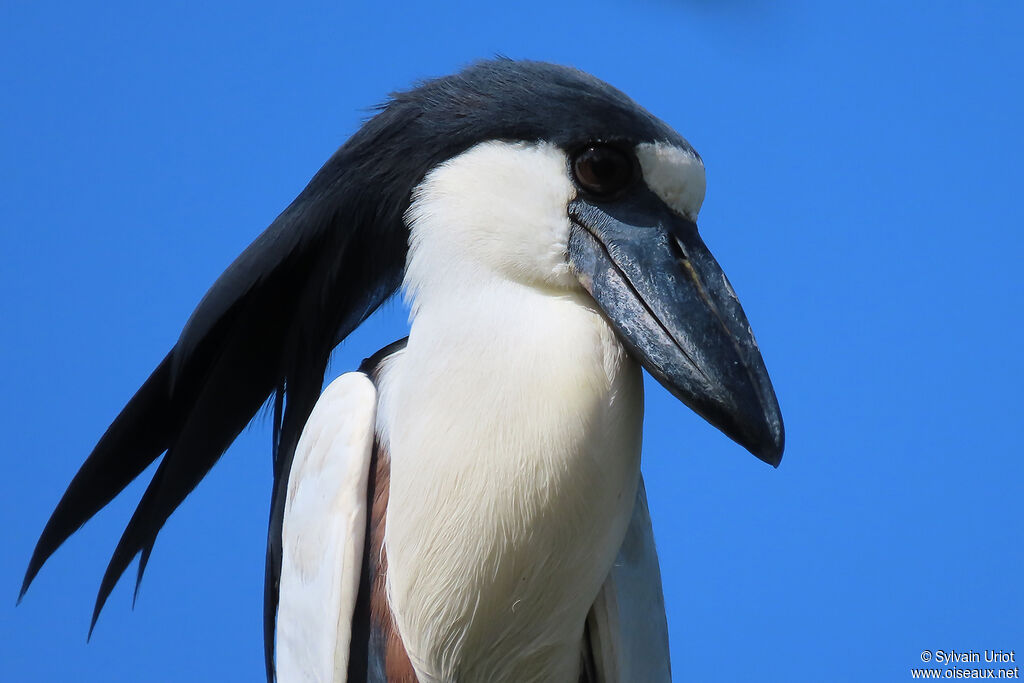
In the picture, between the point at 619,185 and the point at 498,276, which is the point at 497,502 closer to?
the point at 498,276

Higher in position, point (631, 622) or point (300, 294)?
point (300, 294)

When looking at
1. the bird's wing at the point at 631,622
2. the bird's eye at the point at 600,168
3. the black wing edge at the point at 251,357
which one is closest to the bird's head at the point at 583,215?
the bird's eye at the point at 600,168

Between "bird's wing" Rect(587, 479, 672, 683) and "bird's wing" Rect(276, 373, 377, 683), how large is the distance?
30cm

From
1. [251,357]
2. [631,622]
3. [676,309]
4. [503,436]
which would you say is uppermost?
[251,357]

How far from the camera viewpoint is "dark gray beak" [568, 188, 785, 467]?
1020 mm

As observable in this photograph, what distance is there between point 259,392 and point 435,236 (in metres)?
0.39

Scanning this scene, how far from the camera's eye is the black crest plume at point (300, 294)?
113 centimetres

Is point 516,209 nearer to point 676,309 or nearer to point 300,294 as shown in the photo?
point 676,309

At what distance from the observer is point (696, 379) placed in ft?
3.37

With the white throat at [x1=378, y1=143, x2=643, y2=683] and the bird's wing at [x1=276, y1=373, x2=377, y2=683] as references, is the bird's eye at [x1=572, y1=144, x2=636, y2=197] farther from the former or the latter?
the bird's wing at [x1=276, y1=373, x2=377, y2=683]

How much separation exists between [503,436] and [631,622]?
35 centimetres

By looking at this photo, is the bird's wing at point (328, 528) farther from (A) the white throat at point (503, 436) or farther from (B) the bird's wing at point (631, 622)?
(B) the bird's wing at point (631, 622)

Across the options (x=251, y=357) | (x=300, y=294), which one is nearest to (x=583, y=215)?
(x=300, y=294)

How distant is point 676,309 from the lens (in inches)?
41.7
